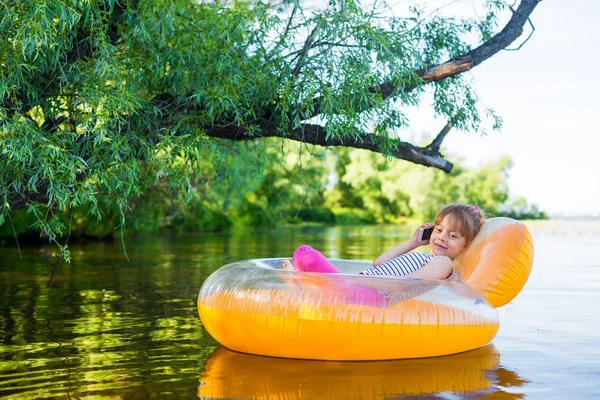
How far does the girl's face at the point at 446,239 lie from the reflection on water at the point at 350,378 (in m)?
0.95

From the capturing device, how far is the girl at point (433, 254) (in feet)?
19.4

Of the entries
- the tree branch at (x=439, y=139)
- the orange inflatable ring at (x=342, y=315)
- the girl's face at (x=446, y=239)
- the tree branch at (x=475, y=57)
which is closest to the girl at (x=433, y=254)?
the girl's face at (x=446, y=239)

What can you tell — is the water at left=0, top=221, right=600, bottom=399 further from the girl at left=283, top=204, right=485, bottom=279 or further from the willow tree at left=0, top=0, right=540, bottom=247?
the willow tree at left=0, top=0, right=540, bottom=247

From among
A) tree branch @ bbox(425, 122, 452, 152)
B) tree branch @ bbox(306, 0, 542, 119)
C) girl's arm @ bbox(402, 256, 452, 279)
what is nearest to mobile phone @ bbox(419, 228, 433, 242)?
girl's arm @ bbox(402, 256, 452, 279)

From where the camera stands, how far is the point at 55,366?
5336mm

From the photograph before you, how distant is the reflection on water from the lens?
15.1 feet

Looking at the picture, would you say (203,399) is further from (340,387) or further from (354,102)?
(354,102)

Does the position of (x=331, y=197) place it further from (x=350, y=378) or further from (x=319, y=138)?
(x=350, y=378)

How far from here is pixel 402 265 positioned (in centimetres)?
605

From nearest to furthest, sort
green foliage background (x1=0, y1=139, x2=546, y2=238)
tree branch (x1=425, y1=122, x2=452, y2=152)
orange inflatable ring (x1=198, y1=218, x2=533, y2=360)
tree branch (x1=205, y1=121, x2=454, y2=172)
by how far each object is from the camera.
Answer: orange inflatable ring (x1=198, y1=218, x2=533, y2=360), tree branch (x1=205, y1=121, x2=454, y2=172), tree branch (x1=425, y1=122, x2=452, y2=152), green foliage background (x1=0, y1=139, x2=546, y2=238)

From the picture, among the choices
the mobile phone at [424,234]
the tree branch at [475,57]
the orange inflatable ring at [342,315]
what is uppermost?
the tree branch at [475,57]

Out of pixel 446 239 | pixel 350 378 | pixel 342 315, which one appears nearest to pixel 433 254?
pixel 446 239

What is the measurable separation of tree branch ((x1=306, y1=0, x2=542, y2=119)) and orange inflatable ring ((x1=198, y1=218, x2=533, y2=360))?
109 inches

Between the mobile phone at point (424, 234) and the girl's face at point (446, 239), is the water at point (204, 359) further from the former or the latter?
the mobile phone at point (424, 234)
